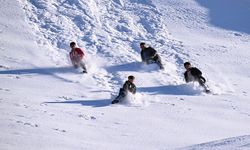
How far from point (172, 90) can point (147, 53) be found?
1.70m

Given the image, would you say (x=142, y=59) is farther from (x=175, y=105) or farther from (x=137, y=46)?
(x=175, y=105)

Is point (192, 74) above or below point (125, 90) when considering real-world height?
above

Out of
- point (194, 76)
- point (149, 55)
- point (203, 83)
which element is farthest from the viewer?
point (149, 55)

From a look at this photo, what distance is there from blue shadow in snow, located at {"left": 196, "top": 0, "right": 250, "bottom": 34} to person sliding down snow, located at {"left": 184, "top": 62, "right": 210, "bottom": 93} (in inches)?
253

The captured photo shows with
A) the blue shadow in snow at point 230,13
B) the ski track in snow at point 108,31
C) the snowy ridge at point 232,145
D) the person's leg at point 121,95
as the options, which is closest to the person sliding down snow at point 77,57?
the ski track in snow at point 108,31

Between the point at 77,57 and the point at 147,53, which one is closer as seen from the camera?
the point at 77,57

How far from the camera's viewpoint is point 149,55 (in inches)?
663

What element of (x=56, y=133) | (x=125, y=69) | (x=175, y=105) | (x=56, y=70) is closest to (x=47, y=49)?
(x=56, y=70)

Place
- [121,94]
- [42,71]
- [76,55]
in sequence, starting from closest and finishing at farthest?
[121,94], [42,71], [76,55]

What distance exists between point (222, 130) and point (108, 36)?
7.08 m

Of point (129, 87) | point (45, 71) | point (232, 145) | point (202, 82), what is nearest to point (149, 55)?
point (202, 82)

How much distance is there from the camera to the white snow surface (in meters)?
11.3

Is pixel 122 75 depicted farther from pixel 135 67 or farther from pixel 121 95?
pixel 121 95

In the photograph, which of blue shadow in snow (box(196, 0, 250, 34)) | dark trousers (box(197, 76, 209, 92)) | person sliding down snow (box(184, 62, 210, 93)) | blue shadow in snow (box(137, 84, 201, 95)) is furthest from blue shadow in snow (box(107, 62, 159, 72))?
blue shadow in snow (box(196, 0, 250, 34))
